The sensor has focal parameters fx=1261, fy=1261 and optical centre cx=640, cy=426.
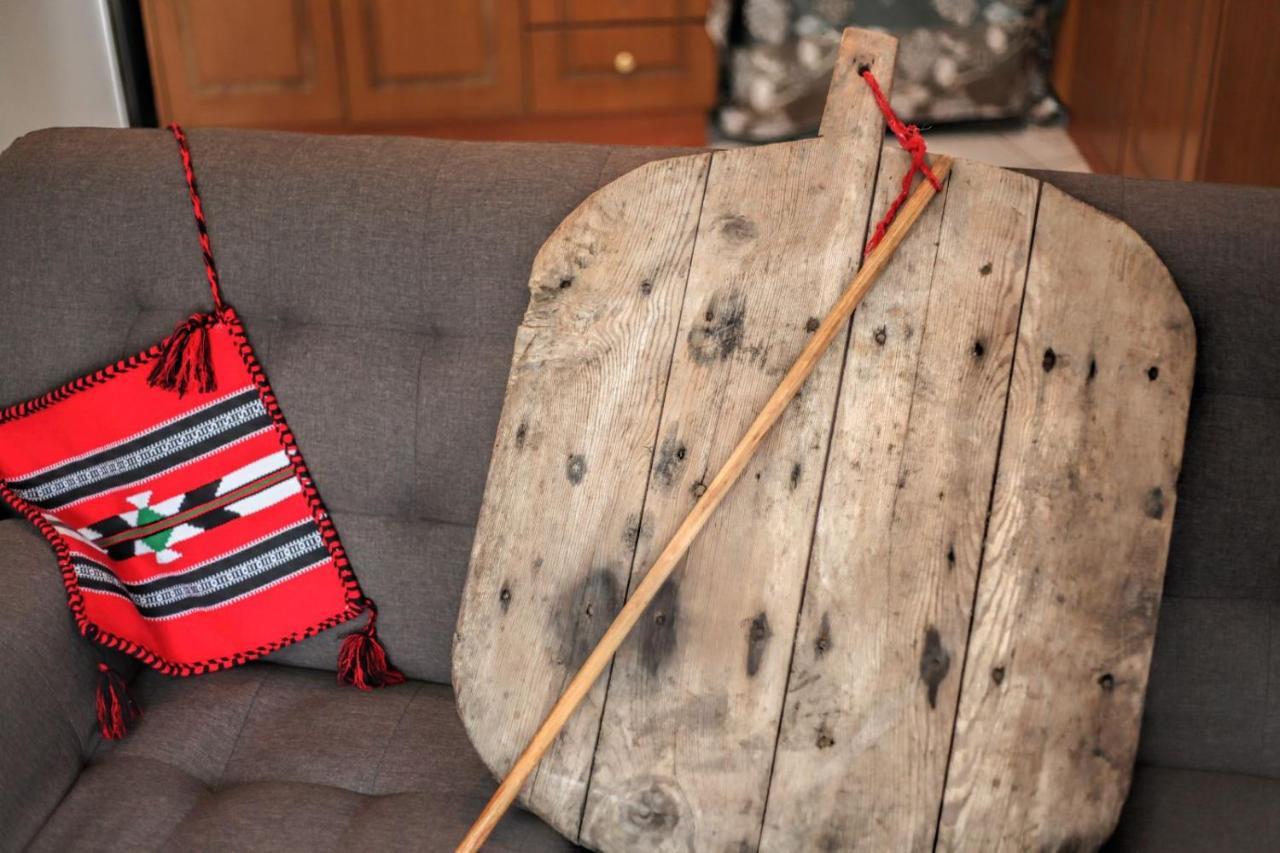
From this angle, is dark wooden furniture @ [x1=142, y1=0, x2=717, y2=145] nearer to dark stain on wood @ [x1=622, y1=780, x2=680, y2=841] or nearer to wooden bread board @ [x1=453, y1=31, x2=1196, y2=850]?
wooden bread board @ [x1=453, y1=31, x2=1196, y2=850]

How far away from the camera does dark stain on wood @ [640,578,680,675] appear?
1.24 metres

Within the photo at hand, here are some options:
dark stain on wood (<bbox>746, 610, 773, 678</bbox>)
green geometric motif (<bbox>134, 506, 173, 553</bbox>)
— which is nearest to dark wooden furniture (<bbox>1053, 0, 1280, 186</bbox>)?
dark stain on wood (<bbox>746, 610, 773, 678</bbox>)

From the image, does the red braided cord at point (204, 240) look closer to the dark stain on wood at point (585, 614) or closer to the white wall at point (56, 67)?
the dark stain on wood at point (585, 614)

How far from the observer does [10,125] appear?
112 inches

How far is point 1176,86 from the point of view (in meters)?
2.78

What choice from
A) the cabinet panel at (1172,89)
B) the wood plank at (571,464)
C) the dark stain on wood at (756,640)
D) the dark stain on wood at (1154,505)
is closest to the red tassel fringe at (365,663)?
the wood plank at (571,464)

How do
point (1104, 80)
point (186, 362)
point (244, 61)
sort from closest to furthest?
point (186, 362) < point (1104, 80) < point (244, 61)

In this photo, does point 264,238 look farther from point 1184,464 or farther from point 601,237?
point 1184,464

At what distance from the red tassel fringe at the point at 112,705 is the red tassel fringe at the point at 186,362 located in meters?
0.33

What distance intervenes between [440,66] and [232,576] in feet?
7.37

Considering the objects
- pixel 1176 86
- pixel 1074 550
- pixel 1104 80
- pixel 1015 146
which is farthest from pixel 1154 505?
pixel 1015 146

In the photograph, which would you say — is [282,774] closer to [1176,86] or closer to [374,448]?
[374,448]

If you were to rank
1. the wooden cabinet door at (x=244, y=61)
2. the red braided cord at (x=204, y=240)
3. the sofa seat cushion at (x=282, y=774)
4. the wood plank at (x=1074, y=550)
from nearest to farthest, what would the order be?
the wood plank at (x=1074, y=550), the sofa seat cushion at (x=282, y=774), the red braided cord at (x=204, y=240), the wooden cabinet door at (x=244, y=61)

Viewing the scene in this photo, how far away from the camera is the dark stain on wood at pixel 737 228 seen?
1313mm
